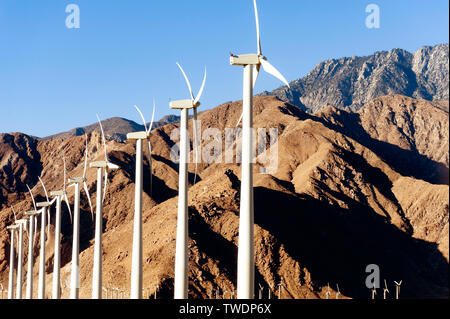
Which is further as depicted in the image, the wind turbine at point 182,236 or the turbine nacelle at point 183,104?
the turbine nacelle at point 183,104

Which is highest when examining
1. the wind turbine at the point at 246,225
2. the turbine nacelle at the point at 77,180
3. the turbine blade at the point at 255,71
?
the turbine blade at the point at 255,71

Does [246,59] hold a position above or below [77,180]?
above

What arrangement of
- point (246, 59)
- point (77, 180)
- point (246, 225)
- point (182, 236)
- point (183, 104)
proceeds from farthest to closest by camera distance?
point (77, 180)
point (183, 104)
point (182, 236)
point (246, 59)
point (246, 225)

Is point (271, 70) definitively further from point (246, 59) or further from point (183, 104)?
point (183, 104)

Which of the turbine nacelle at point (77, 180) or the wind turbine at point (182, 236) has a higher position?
the turbine nacelle at point (77, 180)

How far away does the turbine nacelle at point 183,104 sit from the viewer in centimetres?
4475

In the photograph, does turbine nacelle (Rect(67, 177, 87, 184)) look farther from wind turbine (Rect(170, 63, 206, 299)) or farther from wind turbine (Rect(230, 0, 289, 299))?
wind turbine (Rect(230, 0, 289, 299))

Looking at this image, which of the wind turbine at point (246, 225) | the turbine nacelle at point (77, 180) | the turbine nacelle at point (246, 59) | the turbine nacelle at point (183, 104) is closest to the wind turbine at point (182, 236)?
the turbine nacelle at point (183, 104)

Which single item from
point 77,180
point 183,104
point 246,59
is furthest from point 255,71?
point 77,180

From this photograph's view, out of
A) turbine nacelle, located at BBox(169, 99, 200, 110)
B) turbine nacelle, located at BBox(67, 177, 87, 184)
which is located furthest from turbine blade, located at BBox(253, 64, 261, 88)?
turbine nacelle, located at BBox(67, 177, 87, 184)

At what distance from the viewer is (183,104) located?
45406 mm

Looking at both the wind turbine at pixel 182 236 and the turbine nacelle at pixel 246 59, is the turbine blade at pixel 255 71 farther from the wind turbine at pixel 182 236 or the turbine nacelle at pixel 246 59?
the wind turbine at pixel 182 236
